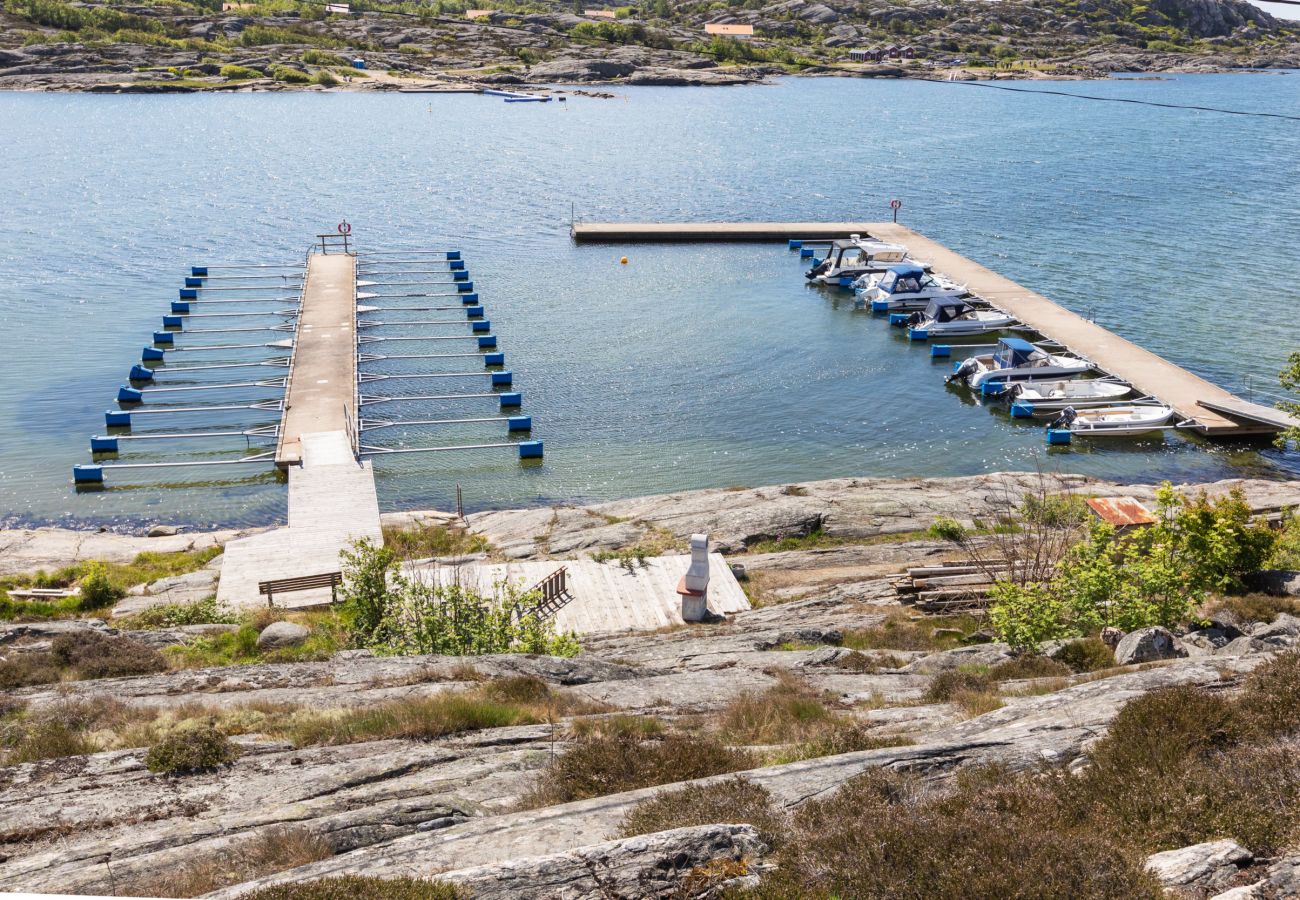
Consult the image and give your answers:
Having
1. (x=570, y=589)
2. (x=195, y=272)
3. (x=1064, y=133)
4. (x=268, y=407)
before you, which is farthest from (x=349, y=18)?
(x=570, y=589)

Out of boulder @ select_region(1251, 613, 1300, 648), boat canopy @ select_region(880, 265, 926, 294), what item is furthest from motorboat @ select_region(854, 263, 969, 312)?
boulder @ select_region(1251, 613, 1300, 648)

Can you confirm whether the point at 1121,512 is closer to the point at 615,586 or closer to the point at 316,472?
the point at 615,586

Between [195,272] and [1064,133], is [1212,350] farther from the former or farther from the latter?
[1064,133]

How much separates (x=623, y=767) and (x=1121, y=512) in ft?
72.2

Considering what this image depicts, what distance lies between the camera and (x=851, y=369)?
162 feet

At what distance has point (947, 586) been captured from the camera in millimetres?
24906

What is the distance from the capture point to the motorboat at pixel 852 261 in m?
61.7

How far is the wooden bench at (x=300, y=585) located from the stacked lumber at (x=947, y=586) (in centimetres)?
1366

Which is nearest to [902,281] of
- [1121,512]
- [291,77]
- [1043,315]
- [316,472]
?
[1043,315]

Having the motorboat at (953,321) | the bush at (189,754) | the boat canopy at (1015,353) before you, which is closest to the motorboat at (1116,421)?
the boat canopy at (1015,353)

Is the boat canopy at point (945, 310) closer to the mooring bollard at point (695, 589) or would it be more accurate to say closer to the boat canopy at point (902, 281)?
the boat canopy at point (902, 281)

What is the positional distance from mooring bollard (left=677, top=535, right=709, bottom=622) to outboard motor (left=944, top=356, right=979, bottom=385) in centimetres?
2679

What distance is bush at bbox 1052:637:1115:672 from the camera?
1741cm

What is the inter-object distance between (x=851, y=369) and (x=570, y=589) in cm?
2693
